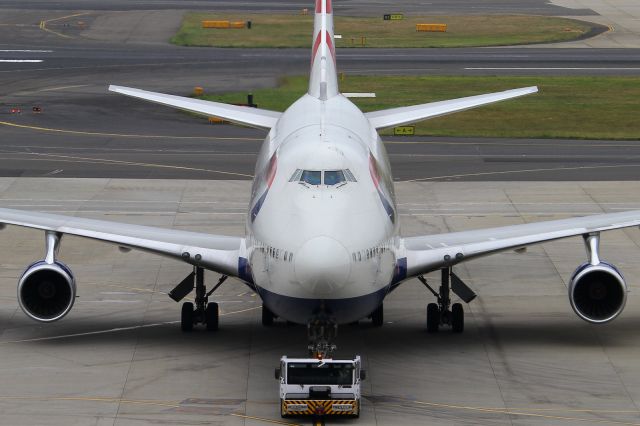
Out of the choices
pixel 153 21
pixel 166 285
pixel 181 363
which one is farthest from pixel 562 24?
pixel 181 363

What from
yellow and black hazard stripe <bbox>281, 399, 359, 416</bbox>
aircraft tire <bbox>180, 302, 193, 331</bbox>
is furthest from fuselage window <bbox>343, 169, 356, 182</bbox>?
aircraft tire <bbox>180, 302, 193, 331</bbox>

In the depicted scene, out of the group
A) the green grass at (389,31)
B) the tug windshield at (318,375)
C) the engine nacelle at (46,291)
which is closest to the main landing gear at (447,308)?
the tug windshield at (318,375)

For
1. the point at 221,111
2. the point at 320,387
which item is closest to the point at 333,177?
the point at 320,387

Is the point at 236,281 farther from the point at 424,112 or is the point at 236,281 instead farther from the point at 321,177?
the point at 321,177

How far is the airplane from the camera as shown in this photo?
29.5m

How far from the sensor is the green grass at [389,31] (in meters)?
104

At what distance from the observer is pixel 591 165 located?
204 feet

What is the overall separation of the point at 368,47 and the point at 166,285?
62545 mm

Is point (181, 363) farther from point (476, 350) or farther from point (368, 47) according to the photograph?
point (368, 47)

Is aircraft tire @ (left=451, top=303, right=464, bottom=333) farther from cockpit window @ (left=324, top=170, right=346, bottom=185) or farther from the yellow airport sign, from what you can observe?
the yellow airport sign

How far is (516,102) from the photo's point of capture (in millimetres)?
78062

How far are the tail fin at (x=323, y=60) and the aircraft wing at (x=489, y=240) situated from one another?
5546 millimetres

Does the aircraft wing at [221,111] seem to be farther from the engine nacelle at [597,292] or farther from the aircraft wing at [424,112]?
the engine nacelle at [597,292]

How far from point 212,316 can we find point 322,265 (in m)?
8.18
